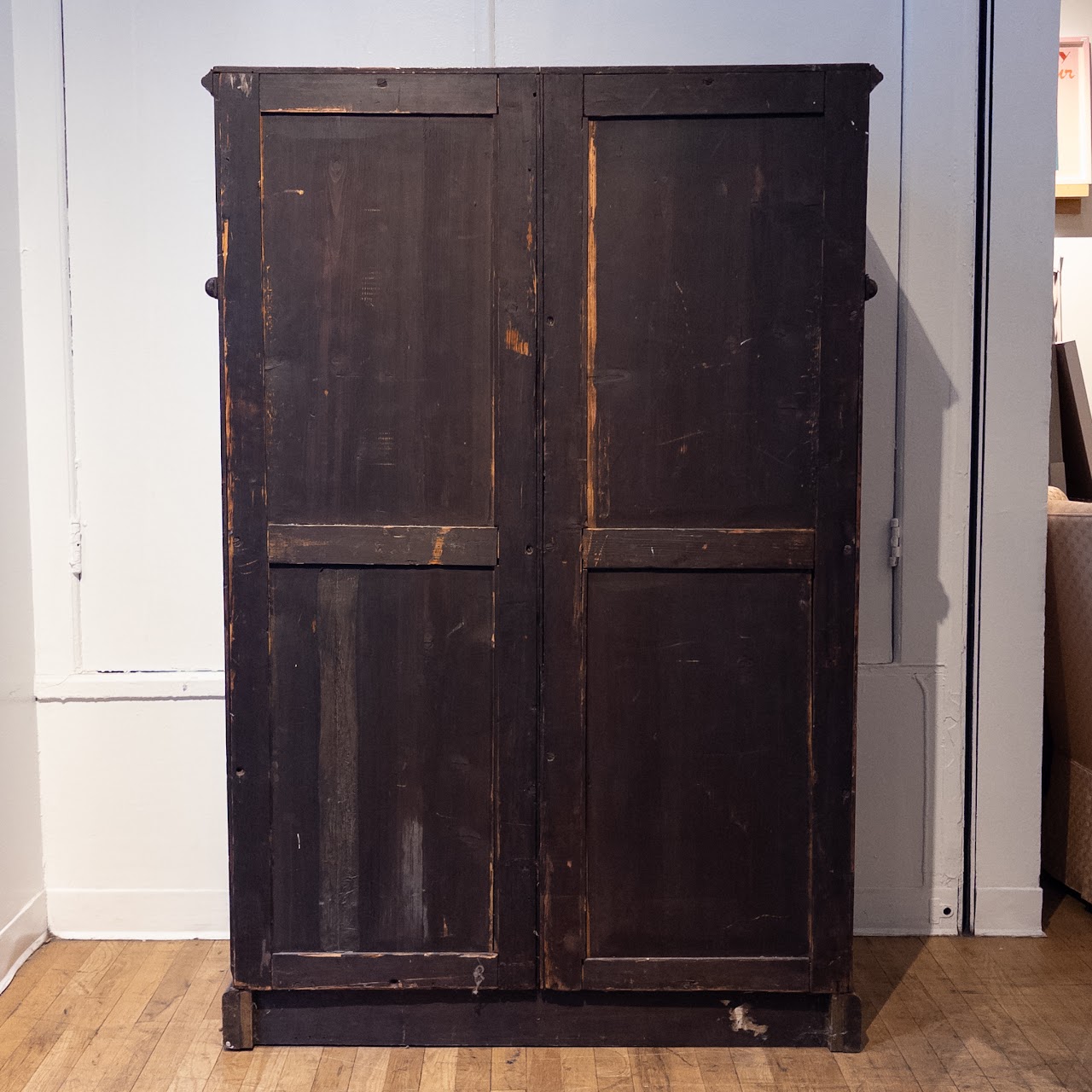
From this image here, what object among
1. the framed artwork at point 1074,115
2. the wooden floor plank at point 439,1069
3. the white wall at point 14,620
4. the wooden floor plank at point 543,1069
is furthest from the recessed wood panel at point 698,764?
the framed artwork at point 1074,115

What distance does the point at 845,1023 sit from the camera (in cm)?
207

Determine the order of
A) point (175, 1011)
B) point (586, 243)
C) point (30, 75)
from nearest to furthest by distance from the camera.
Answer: point (586, 243)
point (175, 1011)
point (30, 75)

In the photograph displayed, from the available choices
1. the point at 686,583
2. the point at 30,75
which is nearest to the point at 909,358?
the point at 686,583

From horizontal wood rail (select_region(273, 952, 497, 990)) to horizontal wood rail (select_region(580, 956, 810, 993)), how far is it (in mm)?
237

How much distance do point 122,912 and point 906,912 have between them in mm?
2126

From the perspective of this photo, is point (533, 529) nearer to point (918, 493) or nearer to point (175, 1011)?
point (918, 493)

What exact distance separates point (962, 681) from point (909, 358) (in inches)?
34.7

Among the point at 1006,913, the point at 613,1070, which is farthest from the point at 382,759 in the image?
the point at 1006,913

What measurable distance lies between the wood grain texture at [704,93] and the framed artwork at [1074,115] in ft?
5.63

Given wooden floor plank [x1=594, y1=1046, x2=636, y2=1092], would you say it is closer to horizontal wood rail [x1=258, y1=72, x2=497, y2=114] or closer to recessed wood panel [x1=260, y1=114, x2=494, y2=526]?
recessed wood panel [x1=260, y1=114, x2=494, y2=526]

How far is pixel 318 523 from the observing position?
2.00 metres

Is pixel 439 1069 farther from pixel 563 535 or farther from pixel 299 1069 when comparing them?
pixel 563 535

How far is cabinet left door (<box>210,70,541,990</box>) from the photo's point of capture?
1.94 metres

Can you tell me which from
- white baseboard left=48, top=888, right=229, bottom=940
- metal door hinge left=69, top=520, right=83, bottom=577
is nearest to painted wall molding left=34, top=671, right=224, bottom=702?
metal door hinge left=69, top=520, right=83, bottom=577
